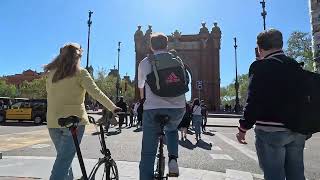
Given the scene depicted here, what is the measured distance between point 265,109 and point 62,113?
7.03 feet

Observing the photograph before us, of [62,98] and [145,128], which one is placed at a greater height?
[62,98]

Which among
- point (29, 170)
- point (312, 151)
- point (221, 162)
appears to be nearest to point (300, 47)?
point (312, 151)

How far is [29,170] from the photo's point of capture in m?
7.75

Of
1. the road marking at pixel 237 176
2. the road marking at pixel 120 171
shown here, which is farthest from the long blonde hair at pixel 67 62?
the road marking at pixel 237 176

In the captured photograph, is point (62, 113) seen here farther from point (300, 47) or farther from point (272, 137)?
point (300, 47)

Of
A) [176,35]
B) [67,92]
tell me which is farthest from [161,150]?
[176,35]

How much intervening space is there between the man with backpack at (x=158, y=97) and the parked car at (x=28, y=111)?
25724 millimetres

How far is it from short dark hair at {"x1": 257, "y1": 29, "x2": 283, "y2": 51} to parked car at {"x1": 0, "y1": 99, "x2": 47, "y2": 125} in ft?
87.5

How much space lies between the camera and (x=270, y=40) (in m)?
4.09

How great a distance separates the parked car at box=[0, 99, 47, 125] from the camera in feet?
96.4

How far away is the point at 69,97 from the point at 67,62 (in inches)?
14.8

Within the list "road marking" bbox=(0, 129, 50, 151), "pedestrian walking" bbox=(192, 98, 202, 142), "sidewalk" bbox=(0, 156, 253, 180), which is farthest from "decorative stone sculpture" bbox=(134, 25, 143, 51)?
"sidewalk" bbox=(0, 156, 253, 180)

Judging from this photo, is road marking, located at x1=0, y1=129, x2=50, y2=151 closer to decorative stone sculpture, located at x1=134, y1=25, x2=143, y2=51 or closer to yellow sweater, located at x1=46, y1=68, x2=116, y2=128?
yellow sweater, located at x1=46, y1=68, x2=116, y2=128

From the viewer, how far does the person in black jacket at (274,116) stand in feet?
12.7
